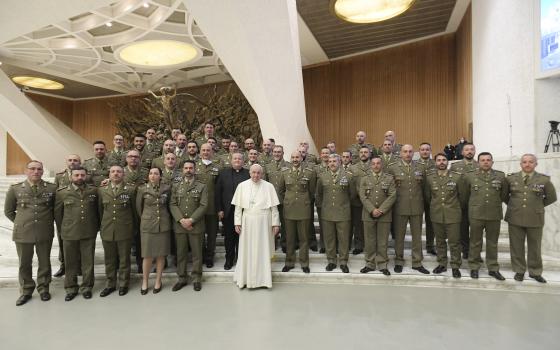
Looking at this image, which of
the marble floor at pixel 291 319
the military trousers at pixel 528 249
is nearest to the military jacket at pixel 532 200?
the military trousers at pixel 528 249

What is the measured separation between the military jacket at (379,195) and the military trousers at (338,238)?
32cm

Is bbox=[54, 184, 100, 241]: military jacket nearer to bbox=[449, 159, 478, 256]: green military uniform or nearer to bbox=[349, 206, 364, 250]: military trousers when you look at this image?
bbox=[349, 206, 364, 250]: military trousers

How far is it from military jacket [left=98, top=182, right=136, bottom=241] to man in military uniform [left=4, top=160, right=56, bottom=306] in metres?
0.60

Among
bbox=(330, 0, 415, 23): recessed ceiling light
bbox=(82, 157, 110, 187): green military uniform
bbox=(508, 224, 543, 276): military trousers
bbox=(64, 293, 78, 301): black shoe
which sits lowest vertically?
bbox=(64, 293, 78, 301): black shoe

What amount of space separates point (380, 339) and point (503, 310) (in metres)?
1.49

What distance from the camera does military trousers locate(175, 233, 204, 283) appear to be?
4.14 m

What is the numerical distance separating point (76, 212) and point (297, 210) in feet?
8.70

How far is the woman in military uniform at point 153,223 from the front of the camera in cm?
395

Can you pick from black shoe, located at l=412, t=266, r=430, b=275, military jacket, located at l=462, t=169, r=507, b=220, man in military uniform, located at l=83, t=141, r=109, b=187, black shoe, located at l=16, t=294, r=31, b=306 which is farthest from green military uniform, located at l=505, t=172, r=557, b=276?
black shoe, located at l=16, t=294, r=31, b=306

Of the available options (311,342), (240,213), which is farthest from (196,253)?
(311,342)

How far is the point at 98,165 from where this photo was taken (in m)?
4.81

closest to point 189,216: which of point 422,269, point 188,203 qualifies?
point 188,203

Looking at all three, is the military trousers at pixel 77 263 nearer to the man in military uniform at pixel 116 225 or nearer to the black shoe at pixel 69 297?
the black shoe at pixel 69 297

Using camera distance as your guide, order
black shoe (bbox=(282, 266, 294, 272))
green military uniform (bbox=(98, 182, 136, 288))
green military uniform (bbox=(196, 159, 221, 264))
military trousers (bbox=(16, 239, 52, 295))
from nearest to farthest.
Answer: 1. military trousers (bbox=(16, 239, 52, 295))
2. green military uniform (bbox=(98, 182, 136, 288))
3. black shoe (bbox=(282, 266, 294, 272))
4. green military uniform (bbox=(196, 159, 221, 264))
